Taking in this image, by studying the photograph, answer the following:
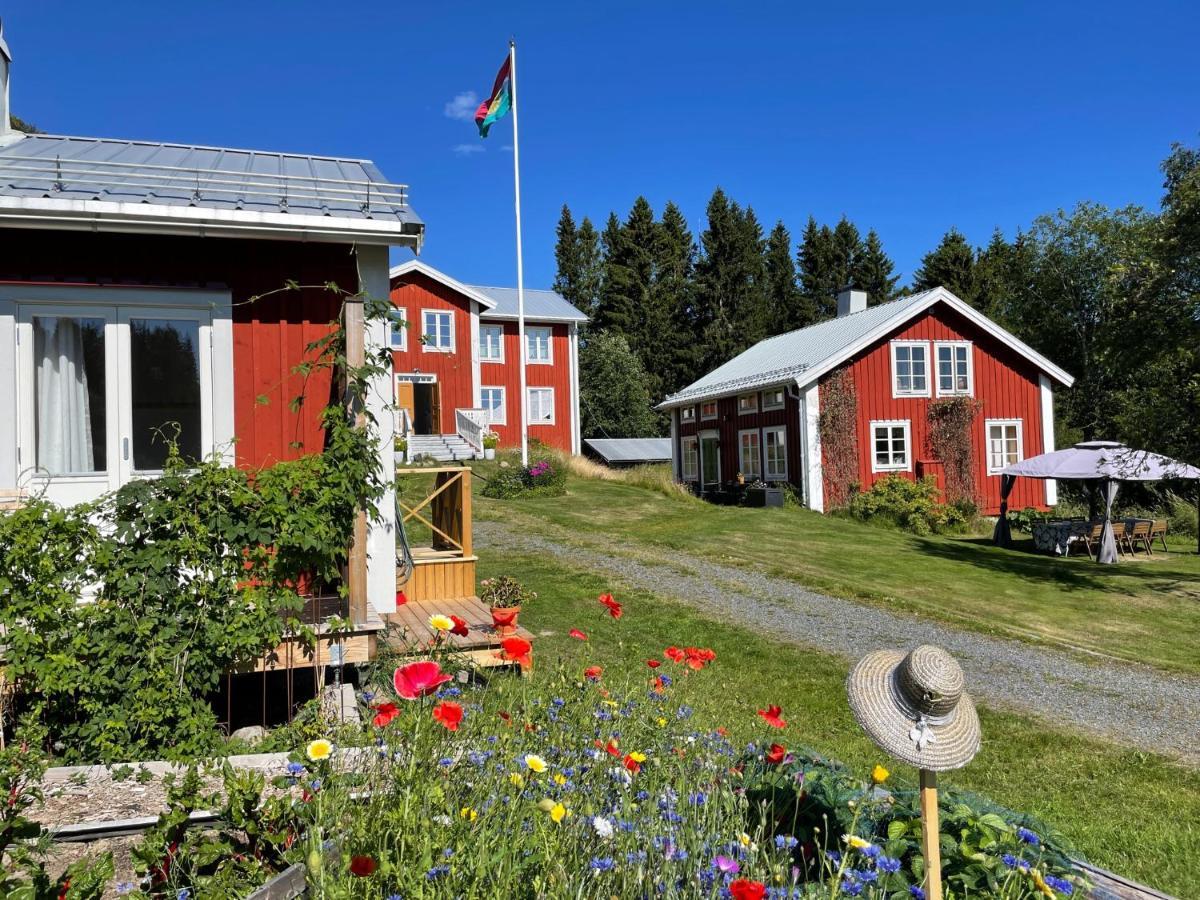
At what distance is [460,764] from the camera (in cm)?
246

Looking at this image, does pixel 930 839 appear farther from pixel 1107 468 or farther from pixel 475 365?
pixel 475 365

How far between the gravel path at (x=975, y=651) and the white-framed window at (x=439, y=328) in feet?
55.8

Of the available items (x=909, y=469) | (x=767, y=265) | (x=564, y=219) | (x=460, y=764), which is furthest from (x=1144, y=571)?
(x=564, y=219)

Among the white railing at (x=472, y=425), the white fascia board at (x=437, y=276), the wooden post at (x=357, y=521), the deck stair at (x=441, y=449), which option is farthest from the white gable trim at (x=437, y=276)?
the wooden post at (x=357, y=521)

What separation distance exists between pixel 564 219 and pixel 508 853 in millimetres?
55696

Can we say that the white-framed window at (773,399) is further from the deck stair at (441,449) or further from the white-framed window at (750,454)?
the deck stair at (441,449)

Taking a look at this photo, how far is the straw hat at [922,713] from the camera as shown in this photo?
2064mm

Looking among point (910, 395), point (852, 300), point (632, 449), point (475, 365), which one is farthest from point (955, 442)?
point (632, 449)

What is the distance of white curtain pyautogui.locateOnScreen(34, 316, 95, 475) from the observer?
19.2ft

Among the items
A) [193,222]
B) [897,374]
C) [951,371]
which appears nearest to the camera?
[193,222]

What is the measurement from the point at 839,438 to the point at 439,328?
583 inches

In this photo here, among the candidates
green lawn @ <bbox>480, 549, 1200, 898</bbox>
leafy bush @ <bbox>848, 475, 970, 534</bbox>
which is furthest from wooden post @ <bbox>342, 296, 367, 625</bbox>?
leafy bush @ <bbox>848, 475, 970, 534</bbox>

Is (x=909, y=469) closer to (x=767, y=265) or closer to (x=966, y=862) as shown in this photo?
(x=966, y=862)

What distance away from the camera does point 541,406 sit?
32469mm
